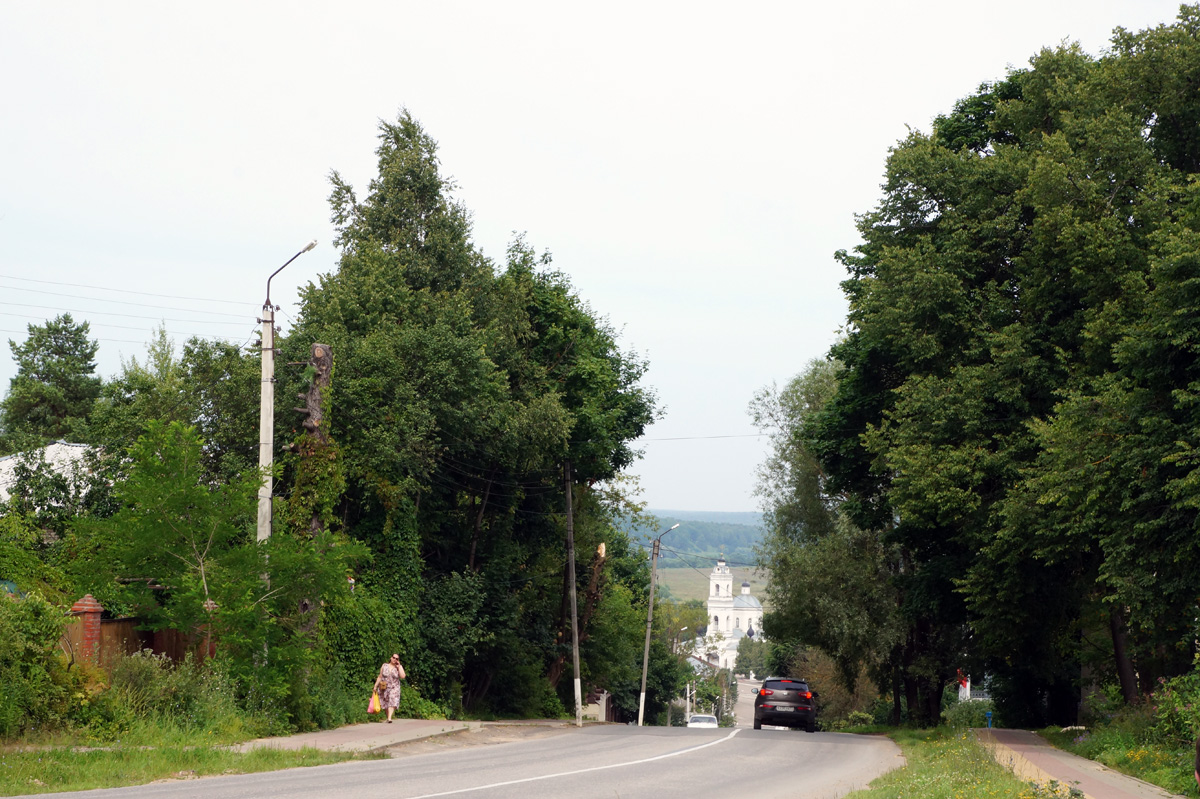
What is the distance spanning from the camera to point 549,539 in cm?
3944

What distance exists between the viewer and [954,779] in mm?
12781

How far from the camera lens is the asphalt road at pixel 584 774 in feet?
37.3

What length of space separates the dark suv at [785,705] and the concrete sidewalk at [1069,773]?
37.6 ft

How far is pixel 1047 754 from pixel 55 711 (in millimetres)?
16625

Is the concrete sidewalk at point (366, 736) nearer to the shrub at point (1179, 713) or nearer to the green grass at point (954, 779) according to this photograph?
the green grass at point (954, 779)

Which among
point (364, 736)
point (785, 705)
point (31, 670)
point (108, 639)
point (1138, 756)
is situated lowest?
point (785, 705)

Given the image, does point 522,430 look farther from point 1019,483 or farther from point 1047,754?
point 1047,754

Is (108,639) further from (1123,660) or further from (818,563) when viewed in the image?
(818,563)

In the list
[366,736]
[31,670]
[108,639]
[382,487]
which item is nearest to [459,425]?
[382,487]

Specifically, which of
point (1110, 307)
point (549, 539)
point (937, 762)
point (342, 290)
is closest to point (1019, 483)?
point (1110, 307)

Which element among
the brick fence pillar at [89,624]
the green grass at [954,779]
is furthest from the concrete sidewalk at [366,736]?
the green grass at [954,779]

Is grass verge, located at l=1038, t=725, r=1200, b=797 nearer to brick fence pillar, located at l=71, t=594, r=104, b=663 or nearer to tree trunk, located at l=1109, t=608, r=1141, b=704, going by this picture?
tree trunk, located at l=1109, t=608, r=1141, b=704

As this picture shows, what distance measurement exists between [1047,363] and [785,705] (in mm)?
14495

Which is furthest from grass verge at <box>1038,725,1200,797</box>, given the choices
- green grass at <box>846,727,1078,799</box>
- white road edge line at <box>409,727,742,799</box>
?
white road edge line at <box>409,727,742,799</box>
